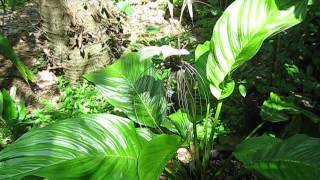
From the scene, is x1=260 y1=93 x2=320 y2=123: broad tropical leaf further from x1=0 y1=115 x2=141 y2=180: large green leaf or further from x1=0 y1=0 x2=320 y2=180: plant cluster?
x1=0 y1=115 x2=141 y2=180: large green leaf

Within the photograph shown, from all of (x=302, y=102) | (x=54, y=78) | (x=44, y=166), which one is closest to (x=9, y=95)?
(x=54, y=78)

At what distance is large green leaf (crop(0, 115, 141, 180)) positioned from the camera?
147cm

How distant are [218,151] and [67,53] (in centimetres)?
147

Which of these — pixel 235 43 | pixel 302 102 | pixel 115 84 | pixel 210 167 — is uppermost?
pixel 235 43

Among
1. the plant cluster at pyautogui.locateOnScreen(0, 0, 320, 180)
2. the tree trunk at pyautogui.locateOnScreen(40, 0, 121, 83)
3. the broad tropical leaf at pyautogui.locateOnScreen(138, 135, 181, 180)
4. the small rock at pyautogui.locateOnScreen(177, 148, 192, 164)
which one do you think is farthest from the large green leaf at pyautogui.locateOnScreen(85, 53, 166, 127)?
the tree trunk at pyautogui.locateOnScreen(40, 0, 121, 83)

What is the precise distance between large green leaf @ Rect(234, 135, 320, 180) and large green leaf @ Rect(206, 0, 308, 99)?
0.38m

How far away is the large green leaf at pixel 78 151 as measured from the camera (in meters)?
1.47

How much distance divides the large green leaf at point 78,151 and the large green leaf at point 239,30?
499mm

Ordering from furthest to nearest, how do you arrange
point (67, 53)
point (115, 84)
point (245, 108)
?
point (67, 53) → point (245, 108) → point (115, 84)

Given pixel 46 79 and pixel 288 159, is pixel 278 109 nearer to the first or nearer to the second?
pixel 288 159

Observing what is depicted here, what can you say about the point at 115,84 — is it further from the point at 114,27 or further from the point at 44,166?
the point at 114,27

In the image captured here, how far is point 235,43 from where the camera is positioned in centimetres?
192

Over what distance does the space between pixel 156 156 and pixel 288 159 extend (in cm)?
53

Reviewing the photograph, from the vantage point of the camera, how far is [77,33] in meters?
3.06
